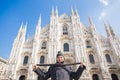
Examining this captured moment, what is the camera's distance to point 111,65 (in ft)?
65.1

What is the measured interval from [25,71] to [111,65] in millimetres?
11707

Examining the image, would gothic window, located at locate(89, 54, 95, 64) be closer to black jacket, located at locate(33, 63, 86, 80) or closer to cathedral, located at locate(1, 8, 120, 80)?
cathedral, located at locate(1, 8, 120, 80)

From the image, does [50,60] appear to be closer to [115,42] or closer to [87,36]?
[87,36]

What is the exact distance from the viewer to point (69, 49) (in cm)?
2219

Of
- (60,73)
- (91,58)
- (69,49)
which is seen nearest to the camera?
(60,73)

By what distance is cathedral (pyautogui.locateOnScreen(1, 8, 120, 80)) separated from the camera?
63.7 feet

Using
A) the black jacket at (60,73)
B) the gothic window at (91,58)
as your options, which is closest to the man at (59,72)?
the black jacket at (60,73)

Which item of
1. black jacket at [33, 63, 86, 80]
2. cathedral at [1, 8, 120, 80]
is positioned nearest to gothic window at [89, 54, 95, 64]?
cathedral at [1, 8, 120, 80]

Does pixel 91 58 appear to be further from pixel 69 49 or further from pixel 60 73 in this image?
pixel 60 73

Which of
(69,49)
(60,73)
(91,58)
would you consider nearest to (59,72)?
(60,73)

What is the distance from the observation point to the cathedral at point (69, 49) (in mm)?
19422

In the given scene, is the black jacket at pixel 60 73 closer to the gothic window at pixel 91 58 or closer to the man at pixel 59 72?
the man at pixel 59 72

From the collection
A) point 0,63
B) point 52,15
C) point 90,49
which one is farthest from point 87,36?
point 0,63

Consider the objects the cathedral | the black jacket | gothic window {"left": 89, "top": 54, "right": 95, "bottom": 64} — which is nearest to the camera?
the black jacket
